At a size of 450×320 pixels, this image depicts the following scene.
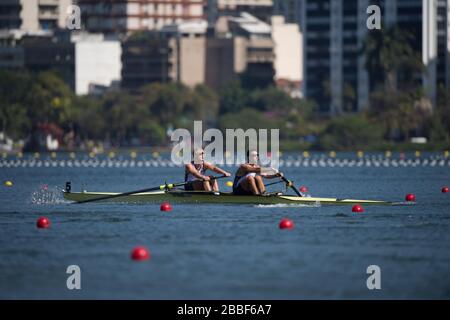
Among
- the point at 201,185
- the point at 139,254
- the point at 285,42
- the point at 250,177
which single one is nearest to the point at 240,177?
the point at 250,177

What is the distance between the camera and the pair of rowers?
41.5 metres

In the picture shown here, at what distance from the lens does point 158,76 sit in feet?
577

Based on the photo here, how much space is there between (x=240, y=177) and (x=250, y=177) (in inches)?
13.8

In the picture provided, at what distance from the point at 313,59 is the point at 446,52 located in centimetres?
2108

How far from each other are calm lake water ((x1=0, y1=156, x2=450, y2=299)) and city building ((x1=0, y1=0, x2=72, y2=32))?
144 metres

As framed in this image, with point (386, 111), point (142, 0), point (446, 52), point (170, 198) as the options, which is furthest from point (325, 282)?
point (142, 0)

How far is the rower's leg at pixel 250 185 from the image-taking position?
41.7 meters

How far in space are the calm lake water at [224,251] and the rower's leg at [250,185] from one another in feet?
2.46

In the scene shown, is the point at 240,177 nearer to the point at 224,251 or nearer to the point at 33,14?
the point at 224,251

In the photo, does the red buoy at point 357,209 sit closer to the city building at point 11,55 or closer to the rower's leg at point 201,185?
the rower's leg at point 201,185

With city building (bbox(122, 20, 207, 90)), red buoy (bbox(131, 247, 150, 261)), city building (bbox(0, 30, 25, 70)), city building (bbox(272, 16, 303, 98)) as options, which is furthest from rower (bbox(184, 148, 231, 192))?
city building (bbox(272, 16, 303, 98))

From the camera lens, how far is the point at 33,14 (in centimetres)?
19312

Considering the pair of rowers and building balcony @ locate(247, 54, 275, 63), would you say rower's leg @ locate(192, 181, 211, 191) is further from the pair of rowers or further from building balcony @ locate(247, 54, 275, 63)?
building balcony @ locate(247, 54, 275, 63)
